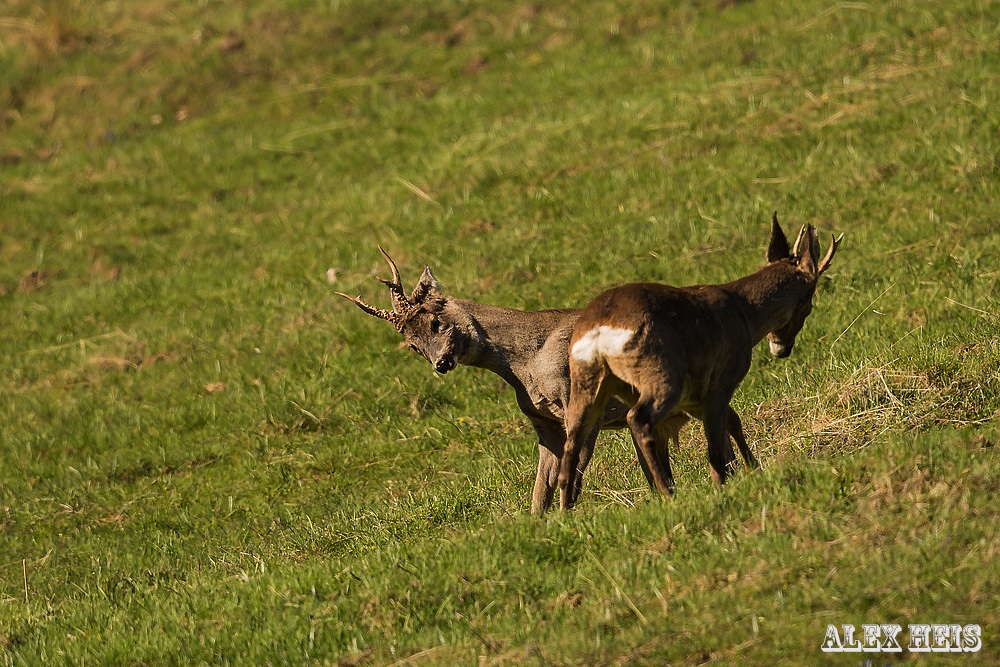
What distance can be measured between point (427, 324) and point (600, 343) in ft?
5.25

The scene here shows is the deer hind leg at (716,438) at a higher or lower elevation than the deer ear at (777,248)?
lower

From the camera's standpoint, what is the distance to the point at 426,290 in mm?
9258

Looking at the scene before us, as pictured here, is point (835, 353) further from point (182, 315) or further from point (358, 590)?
point (182, 315)

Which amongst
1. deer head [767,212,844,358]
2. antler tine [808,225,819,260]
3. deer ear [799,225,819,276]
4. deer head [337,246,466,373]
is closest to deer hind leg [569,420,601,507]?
deer head [337,246,466,373]

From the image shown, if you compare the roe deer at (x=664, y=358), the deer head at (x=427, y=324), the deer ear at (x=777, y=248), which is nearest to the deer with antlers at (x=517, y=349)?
the deer head at (x=427, y=324)

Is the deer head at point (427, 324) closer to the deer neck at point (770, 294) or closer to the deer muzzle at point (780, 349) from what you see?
the deer neck at point (770, 294)

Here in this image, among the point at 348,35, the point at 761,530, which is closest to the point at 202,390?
the point at 761,530

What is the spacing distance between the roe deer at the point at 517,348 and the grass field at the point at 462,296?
52 centimetres

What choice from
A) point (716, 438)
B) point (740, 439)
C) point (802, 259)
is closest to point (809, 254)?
point (802, 259)

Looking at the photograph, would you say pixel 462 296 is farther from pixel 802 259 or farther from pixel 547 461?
pixel 802 259

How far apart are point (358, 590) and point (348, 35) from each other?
53.1 feet

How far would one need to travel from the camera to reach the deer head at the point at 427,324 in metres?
9.12

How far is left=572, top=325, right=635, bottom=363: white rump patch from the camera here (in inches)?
311

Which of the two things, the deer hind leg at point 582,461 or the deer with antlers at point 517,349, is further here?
the deer with antlers at point 517,349
